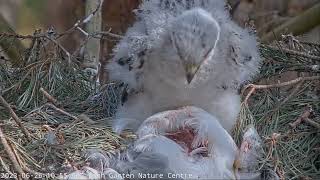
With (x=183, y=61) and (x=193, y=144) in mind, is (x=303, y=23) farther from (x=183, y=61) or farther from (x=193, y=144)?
(x=193, y=144)

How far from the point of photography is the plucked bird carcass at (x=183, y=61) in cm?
281

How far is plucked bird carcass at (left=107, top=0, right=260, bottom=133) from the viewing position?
2.81 m

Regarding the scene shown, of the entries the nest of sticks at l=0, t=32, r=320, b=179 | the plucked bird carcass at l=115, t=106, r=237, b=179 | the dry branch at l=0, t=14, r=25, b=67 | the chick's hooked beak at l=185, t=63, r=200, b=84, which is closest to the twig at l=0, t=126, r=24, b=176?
the nest of sticks at l=0, t=32, r=320, b=179

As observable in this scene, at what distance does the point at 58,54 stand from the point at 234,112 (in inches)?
35.3

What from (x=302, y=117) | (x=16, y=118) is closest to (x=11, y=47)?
(x=16, y=118)

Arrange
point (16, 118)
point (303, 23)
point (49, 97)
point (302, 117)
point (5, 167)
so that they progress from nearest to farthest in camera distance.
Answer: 1. point (5, 167)
2. point (16, 118)
3. point (302, 117)
4. point (49, 97)
5. point (303, 23)

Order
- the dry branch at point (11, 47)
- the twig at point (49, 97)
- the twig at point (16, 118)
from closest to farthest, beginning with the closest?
the twig at point (16, 118) → the twig at point (49, 97) → the dry branch at point (11, 47)

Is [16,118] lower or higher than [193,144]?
higher

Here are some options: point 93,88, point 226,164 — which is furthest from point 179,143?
point 93,88

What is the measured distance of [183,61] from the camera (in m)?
2.77

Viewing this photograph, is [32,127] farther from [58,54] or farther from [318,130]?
[318,130]

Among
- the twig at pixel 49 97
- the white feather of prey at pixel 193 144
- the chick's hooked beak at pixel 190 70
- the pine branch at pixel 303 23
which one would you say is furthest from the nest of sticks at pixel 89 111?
the pine branch at pixel 303 23

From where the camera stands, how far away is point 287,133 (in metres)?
2.79

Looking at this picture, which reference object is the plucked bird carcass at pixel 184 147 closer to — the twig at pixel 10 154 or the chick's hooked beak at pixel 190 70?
the chick's hooked beak at pixel 190 70
